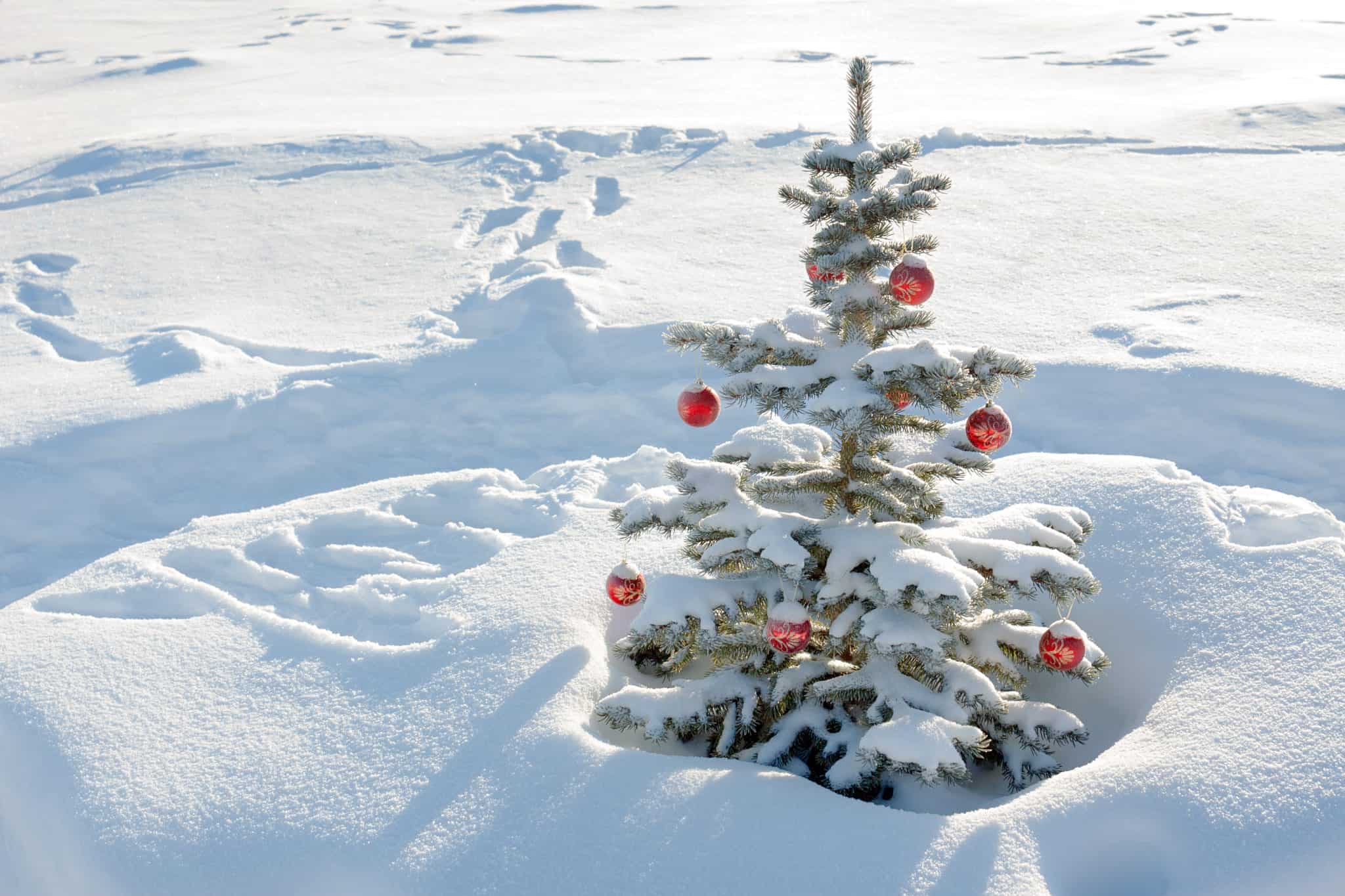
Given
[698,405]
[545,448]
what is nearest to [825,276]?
[698,405]

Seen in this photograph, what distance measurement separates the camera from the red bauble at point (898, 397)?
9.47 feet

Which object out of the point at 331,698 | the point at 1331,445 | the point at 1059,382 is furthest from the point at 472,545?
the point at 1331,445

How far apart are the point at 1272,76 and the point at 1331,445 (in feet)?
30.4

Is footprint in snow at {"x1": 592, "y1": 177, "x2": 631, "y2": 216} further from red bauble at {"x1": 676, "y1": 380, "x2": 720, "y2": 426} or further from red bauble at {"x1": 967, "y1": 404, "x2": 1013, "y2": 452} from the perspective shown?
red bauble at {"x1": 967, "y1": 404, "x2": 1013, "y2": 452}

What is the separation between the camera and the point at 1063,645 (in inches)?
117

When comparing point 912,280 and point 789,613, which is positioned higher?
point 912,280

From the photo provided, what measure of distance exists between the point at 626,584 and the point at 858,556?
0.83 metres

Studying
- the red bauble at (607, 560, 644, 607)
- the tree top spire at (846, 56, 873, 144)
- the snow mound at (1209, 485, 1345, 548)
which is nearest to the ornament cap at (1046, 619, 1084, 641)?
the snow mound at (1209, 485, 1345, 548)

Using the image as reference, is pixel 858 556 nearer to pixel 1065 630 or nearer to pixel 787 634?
pixel 787 634

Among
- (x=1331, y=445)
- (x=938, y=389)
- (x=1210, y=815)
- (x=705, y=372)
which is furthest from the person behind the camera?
(x=705, y=372)

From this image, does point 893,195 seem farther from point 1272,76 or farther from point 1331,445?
point 1272,76

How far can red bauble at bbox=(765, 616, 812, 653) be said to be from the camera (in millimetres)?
2941

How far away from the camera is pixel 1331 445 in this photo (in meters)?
A: 5.53

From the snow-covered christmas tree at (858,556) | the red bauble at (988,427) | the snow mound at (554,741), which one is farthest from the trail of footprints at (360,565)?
the red bauble at (988,427)
